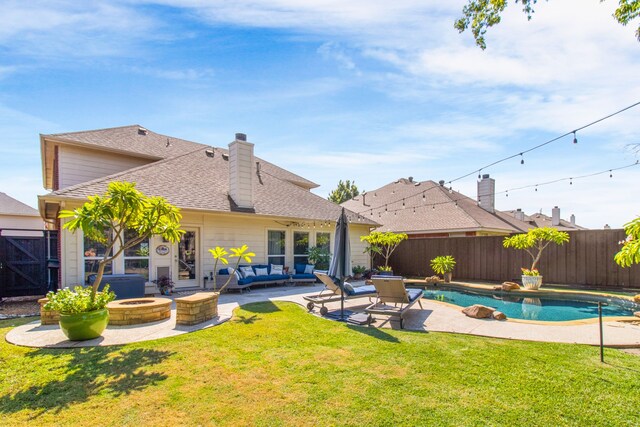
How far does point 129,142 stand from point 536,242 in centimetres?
1705

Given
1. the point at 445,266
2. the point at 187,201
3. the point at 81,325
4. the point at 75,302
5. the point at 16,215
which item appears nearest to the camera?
the point at 81,325

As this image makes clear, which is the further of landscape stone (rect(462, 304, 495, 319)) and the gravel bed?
the gravel bed

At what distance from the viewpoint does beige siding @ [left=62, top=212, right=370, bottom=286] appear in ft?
28.6

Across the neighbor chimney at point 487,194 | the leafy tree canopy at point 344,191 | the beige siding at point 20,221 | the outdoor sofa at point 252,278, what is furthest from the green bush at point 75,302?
the leafy tree canopy at point 344,191

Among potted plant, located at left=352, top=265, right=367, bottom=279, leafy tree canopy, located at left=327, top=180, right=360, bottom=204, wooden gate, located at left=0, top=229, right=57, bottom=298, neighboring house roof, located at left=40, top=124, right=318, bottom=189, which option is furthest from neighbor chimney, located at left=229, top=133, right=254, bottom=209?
leafy tree canopy, located at left=327, top=180, right=360, bottom=204

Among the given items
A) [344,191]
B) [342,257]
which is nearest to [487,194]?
[342,257]

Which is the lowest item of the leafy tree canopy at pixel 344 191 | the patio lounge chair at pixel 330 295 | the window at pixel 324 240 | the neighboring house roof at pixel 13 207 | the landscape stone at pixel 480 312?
the landscape stone at pixel 480 312

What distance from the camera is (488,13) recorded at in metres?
5.90

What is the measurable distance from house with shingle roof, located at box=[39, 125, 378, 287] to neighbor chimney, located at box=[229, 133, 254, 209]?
4cm

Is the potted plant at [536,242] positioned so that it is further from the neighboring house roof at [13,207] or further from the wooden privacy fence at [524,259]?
the neighboring house roof at [13,207]

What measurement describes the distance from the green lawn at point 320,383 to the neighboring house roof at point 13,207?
24152 mm

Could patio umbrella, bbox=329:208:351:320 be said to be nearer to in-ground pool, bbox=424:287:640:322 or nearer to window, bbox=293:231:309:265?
in-ground pool, bbox=424:287:640:322

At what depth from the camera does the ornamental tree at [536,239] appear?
37.8ft

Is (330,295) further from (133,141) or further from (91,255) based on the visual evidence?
(133,141)
